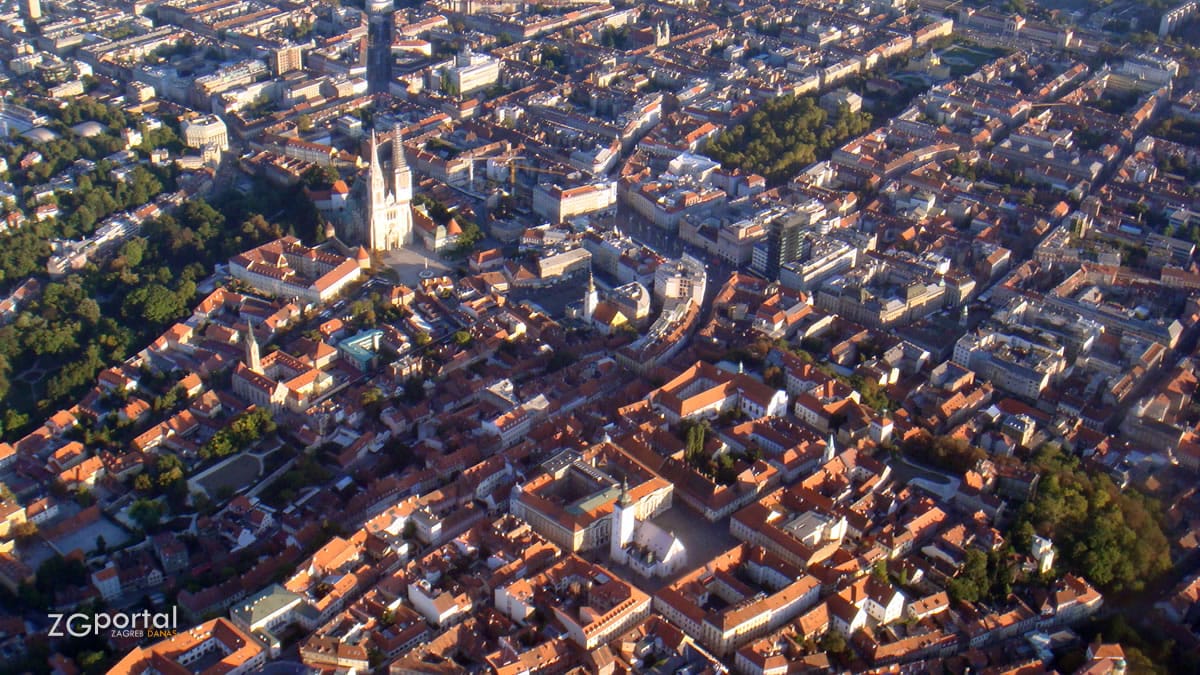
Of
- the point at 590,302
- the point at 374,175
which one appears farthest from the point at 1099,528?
the point at 374,175

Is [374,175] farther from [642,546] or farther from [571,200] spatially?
[642,546]

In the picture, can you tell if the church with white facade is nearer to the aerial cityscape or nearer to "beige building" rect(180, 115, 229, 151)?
the aerial cityscape

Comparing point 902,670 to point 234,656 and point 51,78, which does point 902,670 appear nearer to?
point 234,656

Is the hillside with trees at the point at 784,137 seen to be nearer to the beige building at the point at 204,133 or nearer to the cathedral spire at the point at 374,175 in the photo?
the cathedral spire at the point at 374,175

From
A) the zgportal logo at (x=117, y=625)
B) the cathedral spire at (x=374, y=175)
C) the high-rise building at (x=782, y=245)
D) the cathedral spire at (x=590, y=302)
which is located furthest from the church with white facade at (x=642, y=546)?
the cathedral spire at (x=374, y=175)

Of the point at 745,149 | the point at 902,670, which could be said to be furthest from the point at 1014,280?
the point at 902,670

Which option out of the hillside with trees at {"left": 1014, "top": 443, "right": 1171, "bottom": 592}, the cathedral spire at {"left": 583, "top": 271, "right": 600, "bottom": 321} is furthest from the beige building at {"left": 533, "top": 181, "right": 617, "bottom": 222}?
the hillside with trees at {"left": 1014, "top": 443, "right": 1171, "bottom": 592}
